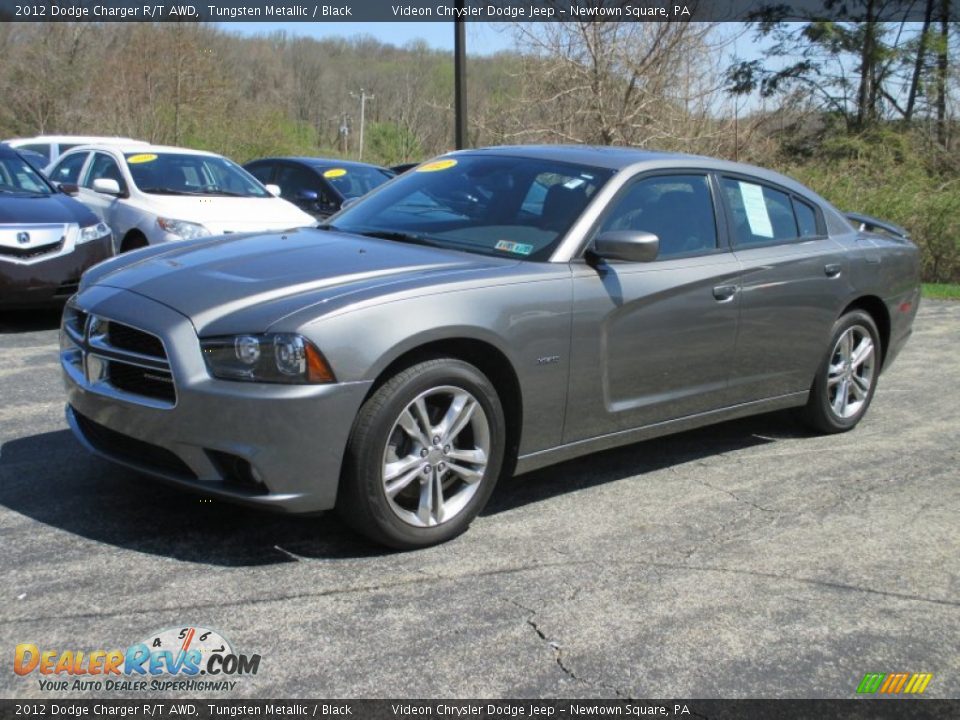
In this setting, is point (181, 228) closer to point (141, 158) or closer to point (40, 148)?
point (141, 158)

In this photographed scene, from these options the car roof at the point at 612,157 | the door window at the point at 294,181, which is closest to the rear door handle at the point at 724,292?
the car roof at the point at 612,157

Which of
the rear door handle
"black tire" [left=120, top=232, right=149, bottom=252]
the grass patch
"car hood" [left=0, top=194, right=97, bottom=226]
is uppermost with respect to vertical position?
"car hood" [left=0, top=194, right=97, bottom=226]

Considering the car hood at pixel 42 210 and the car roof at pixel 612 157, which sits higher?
the car roof at pixel 612 157

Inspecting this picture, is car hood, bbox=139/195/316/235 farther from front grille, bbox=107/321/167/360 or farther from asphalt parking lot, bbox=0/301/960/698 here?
front grille, bbox=107/321/167/360

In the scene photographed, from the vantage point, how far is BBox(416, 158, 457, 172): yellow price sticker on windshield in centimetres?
530

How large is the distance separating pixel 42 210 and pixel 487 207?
509 cm

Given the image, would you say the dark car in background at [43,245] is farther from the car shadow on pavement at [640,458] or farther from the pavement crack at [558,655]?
the pavement crack at [558,655]

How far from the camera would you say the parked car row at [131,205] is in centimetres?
805

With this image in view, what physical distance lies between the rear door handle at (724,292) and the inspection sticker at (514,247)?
1.04m

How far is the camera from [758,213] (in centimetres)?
555

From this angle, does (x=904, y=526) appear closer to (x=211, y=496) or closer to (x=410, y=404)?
(x=410, y=404)

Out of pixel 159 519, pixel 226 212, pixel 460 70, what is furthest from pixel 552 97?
pixel 159 519

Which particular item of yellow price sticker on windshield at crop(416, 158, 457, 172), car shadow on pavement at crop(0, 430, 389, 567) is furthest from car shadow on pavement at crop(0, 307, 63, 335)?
yellow price sticker on windshield at crop(416, 158, 457, 172)

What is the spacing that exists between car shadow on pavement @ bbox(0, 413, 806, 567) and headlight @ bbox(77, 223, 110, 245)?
3.69 m
